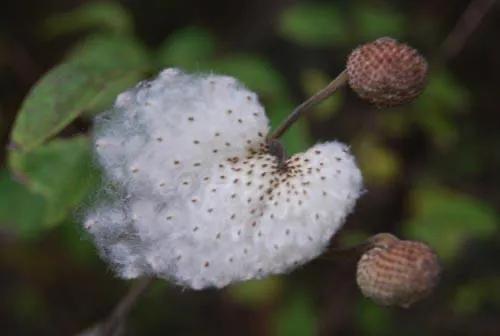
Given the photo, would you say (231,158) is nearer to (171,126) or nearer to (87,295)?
(171,126)

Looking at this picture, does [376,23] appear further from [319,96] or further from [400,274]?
[400,274]

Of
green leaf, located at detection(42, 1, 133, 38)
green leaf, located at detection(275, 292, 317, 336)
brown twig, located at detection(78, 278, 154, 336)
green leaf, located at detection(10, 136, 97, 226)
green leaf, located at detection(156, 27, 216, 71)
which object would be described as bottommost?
green leaf, located at detection(275, 292, 317, 336)

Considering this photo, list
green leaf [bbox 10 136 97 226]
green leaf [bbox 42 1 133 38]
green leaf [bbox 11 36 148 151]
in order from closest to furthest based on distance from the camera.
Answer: green leaf [bbox 11 36 148 151]
green leaf [bbox 10 136 97 226]
green leaf [bbox 42 1 133 38]

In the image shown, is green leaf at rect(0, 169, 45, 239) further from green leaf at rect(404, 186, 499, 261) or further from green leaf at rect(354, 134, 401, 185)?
green leaf at rect(404, 186, 499, 261)

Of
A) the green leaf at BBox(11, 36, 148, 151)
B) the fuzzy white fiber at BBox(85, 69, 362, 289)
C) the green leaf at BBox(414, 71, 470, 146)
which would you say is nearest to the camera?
the fuzzy white fiber at BBox(85, 69, 362, 289)

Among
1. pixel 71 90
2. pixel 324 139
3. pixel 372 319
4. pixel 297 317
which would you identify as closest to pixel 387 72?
pixel 71 90

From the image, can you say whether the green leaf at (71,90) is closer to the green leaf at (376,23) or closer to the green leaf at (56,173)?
the green leaf at (56,173)

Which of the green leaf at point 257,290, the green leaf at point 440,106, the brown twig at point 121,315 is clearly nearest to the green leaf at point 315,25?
the green leaf at point 440,106

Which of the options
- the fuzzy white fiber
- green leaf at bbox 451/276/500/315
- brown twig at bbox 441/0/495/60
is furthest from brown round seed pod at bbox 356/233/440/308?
brown twig at bbox 441/0/495/60
